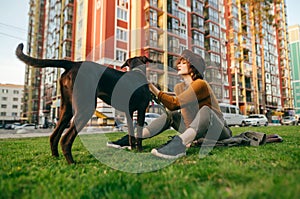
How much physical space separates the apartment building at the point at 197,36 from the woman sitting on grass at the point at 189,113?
6.78m

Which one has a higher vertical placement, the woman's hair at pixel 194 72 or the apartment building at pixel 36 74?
the apartment building at pixel 36 74

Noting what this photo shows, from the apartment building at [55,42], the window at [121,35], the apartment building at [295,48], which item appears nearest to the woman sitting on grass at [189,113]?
the window at [121,35]

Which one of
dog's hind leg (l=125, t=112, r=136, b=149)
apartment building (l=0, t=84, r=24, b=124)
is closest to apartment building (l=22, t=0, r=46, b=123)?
apartment building (l=0, t=84, r=24, b=124)

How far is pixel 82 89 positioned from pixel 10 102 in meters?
82.5

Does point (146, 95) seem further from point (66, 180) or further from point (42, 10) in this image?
point (42, 10)

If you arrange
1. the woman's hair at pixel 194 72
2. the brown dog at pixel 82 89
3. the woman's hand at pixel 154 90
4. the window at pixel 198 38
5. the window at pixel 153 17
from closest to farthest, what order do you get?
the brown dog at pixel 82 89
the woman's hand at pixel 154 90
the woman's hair at pixel 194 72
the window at pixel 153 17
the window at pixel 198 38

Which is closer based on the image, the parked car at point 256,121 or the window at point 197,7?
the parked car at point 256,121

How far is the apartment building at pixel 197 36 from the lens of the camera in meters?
17.8

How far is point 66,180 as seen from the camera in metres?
1.50

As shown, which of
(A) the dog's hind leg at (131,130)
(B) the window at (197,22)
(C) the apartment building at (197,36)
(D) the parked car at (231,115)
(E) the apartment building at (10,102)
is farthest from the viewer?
(E) the apartment building at (10,102)

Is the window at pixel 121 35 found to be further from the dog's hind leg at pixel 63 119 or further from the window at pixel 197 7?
the window at pixel 197 7

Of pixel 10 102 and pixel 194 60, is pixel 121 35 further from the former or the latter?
pixel 10 102

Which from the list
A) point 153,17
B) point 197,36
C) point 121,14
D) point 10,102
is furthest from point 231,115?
point 10,102

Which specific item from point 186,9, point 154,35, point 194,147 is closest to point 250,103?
point 186,9
